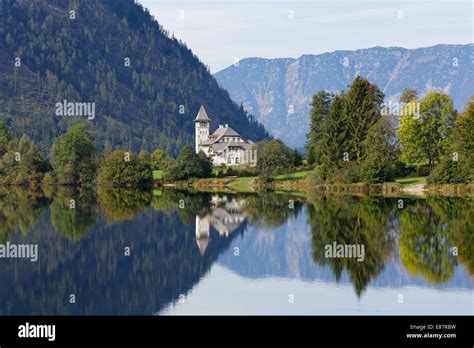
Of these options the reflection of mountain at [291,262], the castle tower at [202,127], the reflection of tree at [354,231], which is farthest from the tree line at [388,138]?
the castle tower at [202,127]

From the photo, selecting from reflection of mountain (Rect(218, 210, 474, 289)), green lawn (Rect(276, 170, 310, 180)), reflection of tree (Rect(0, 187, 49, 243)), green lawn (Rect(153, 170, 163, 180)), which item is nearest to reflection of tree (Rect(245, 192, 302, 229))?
reflection of mountain (Rect(218, 210, 474, 289))

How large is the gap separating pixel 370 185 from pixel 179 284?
184 feet

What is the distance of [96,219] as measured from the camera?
186 feet

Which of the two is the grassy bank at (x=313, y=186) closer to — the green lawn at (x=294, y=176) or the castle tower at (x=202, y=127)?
the green lawn at (x=294, y=176)

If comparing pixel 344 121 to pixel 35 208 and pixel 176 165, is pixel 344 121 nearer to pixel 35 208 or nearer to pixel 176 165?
pixel 176 165

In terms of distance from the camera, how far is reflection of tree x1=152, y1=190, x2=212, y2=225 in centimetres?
6128

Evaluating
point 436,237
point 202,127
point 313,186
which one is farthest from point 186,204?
point 202,127

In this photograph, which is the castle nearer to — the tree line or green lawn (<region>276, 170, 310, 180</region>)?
green lawn (<region>276, 170, 310, 180</region>)

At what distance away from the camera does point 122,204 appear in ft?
234

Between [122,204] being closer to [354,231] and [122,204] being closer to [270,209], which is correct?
[270,209]

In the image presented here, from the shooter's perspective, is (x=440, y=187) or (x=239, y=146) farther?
(x=239, y=146)

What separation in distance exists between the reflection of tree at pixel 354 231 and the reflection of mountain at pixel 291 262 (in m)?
0.45

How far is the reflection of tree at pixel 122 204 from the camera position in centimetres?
5975
